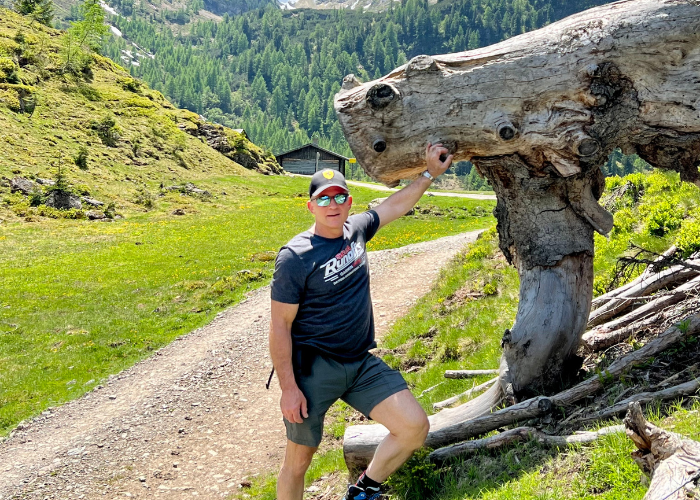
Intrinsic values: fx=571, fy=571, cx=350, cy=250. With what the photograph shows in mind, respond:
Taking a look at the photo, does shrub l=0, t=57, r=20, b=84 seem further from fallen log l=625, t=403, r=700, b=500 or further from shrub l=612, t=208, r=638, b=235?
fallen log l=625, t=403, r=700, b=500

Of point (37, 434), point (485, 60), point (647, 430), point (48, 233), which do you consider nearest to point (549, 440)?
point (647, 430)

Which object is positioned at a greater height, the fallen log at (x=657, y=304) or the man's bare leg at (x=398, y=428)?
the fallen log at (x=657, y=304)

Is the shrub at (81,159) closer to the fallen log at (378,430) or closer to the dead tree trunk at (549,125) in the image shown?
the dead tree trunk at (549,125)

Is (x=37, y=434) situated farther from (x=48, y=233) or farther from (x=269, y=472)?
(x=48, y=233)

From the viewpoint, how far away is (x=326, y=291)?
4.93m

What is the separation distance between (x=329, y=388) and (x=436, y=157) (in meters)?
2.49

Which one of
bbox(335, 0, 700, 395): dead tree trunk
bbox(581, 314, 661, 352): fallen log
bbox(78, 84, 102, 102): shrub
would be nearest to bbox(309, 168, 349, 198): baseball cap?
bbox(335, 0, 700, 395): dead tree trunk

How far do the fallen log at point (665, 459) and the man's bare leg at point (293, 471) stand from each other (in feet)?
8.68

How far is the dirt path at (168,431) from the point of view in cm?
932

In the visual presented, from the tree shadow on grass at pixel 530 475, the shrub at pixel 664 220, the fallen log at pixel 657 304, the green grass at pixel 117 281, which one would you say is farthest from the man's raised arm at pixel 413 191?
the green grass at pixel 117 281

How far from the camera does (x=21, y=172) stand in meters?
41.7

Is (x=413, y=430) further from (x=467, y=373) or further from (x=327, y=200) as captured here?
(x=467, y=373)

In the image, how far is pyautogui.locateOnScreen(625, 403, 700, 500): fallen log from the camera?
3.40 m

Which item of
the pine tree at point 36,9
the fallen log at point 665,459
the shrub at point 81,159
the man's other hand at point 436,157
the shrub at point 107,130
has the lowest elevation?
the fallen log at point 665,459
